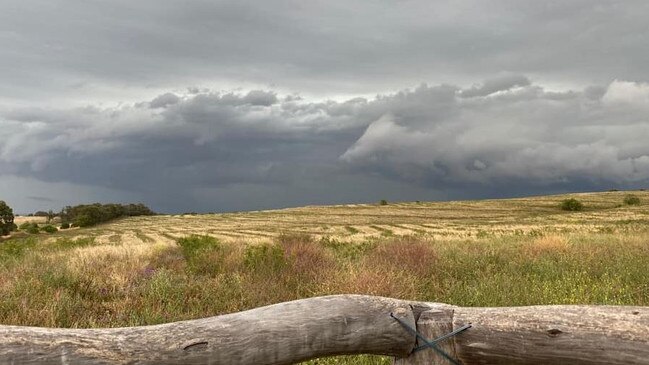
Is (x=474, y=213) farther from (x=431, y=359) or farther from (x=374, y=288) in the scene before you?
(x=431, y=359)

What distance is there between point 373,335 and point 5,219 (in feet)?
284

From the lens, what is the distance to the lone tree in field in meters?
73.2

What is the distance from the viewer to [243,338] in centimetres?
249

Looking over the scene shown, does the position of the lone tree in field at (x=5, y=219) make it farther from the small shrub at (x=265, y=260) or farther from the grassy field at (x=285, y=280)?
the small shrub at (x=265, y=260)

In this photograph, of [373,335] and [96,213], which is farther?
[96,213]

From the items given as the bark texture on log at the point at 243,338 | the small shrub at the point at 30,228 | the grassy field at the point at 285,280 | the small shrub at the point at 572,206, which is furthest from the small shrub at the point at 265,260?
the small shrub at the point at 30,228

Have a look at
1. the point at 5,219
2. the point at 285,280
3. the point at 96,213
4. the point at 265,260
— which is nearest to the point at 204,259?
the point at 265,260

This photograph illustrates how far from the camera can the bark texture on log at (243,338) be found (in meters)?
2.15

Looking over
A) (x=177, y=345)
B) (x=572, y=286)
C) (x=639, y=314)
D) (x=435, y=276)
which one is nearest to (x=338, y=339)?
(x=177, y=345)

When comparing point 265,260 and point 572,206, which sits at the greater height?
point 265,260

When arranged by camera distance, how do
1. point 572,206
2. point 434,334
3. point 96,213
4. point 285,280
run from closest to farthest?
point 434,334
point 285,280
point 572,206
point 96,213

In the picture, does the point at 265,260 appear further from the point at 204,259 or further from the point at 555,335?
the point at 555,335

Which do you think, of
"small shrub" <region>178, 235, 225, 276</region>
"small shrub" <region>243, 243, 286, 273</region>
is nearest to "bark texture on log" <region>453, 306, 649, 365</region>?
"small shrub" <region>243, 243, 286, 273</region>

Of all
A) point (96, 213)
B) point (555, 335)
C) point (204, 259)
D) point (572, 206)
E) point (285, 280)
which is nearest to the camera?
point (555, 335)
